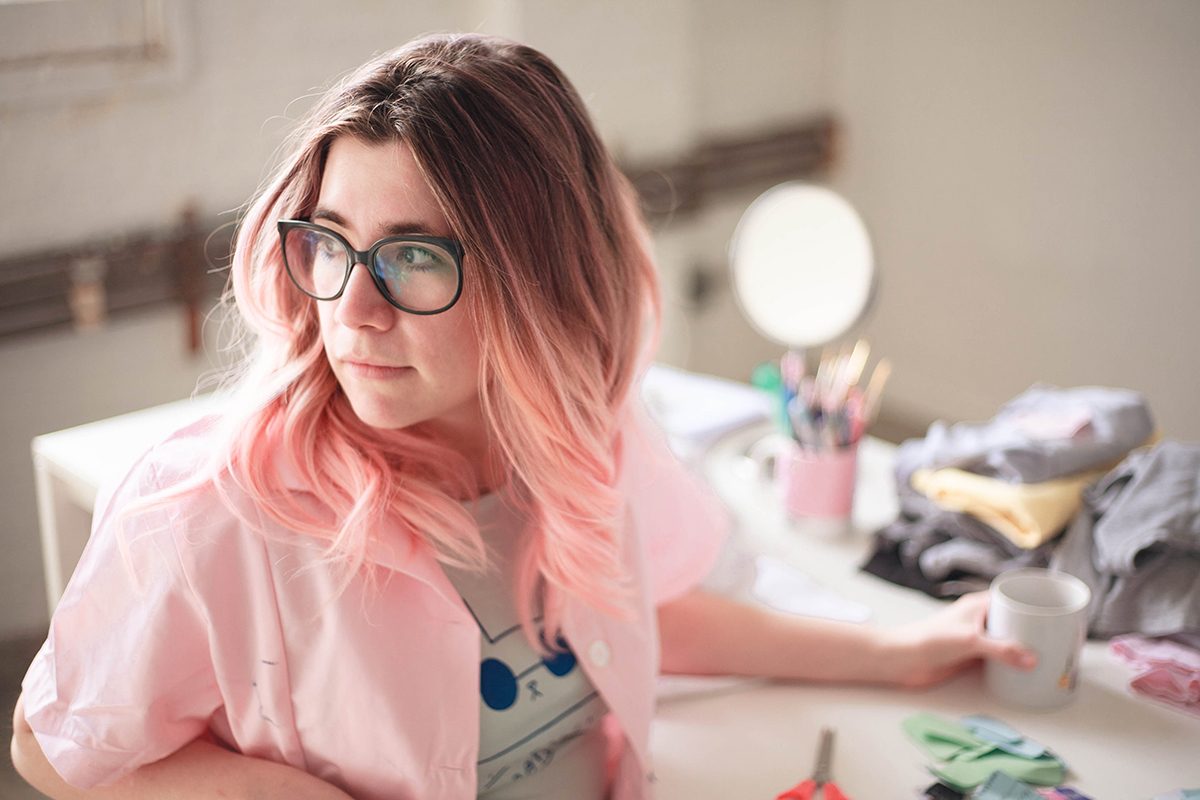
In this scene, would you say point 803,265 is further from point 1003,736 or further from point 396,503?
point 396,503

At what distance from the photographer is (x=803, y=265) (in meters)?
1.62

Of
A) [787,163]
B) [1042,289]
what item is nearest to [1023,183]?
[1042,289]

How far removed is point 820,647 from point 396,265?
579mm

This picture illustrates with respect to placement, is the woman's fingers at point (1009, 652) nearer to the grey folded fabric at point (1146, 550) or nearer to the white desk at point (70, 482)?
the grey folded fabric at point (1146, 550)

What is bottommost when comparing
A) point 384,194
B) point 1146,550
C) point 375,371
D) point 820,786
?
point 820,786

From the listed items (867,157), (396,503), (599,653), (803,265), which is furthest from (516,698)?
(867,157)

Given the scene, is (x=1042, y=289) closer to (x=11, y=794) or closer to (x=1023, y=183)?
(x=1023, y=183)

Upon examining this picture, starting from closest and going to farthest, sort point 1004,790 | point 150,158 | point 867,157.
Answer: point 1004,790
point 150,158
point 867,157

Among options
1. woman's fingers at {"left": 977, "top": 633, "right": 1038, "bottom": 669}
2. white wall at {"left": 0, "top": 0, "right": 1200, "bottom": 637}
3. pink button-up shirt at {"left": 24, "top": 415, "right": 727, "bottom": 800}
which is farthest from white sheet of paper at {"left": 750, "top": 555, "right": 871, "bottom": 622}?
white wall at {"left": 0, "top": 0, "right": 1200, "bottom": 637}

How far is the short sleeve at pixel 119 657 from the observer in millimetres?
879

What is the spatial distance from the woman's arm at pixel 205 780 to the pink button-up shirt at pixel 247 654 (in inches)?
0.7

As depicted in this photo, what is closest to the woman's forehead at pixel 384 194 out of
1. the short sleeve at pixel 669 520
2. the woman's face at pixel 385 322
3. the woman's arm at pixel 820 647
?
the woman's face at pixel 385 322

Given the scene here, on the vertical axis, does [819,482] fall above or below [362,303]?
below

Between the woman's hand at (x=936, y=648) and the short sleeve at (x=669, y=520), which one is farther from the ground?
the short sleeve at (x=669, y=520)
